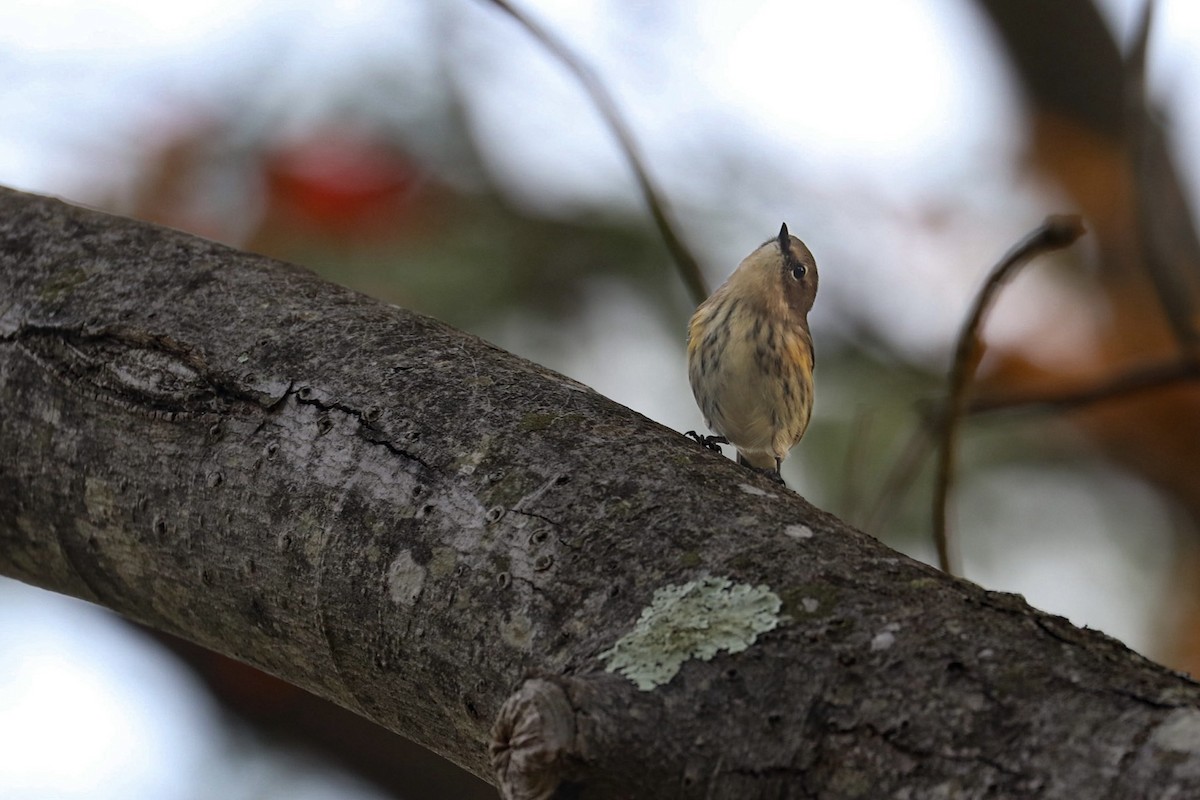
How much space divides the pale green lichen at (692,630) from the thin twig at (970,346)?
3.30 ft

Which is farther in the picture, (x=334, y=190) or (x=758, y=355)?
(x=334, y=190)

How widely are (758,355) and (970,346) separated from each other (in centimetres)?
138

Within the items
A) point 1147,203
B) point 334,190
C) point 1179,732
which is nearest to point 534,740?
point 1179,732

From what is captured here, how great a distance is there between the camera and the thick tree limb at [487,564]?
3.92 ft

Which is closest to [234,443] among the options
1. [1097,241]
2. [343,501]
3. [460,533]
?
[343,501]

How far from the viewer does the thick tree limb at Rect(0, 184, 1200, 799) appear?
3.92 ft

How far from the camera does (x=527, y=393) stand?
1.75 m

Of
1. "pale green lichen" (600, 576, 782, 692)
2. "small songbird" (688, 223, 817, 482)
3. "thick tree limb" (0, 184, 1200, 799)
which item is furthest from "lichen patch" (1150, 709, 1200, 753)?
"small songbird" (688, 223, 817, 482)

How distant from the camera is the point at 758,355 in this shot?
401cm

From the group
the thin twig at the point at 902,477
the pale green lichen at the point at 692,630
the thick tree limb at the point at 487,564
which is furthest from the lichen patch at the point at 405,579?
the thin twig at the point at 902,477

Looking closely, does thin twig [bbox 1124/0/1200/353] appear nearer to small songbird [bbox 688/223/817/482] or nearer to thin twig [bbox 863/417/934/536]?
thin twig [bbox 863/417/934/536]

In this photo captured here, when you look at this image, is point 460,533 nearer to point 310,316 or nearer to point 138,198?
point 310,316

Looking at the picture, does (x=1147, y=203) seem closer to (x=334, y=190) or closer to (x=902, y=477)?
(x=902, y=477)

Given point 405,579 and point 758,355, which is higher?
point 758,355
